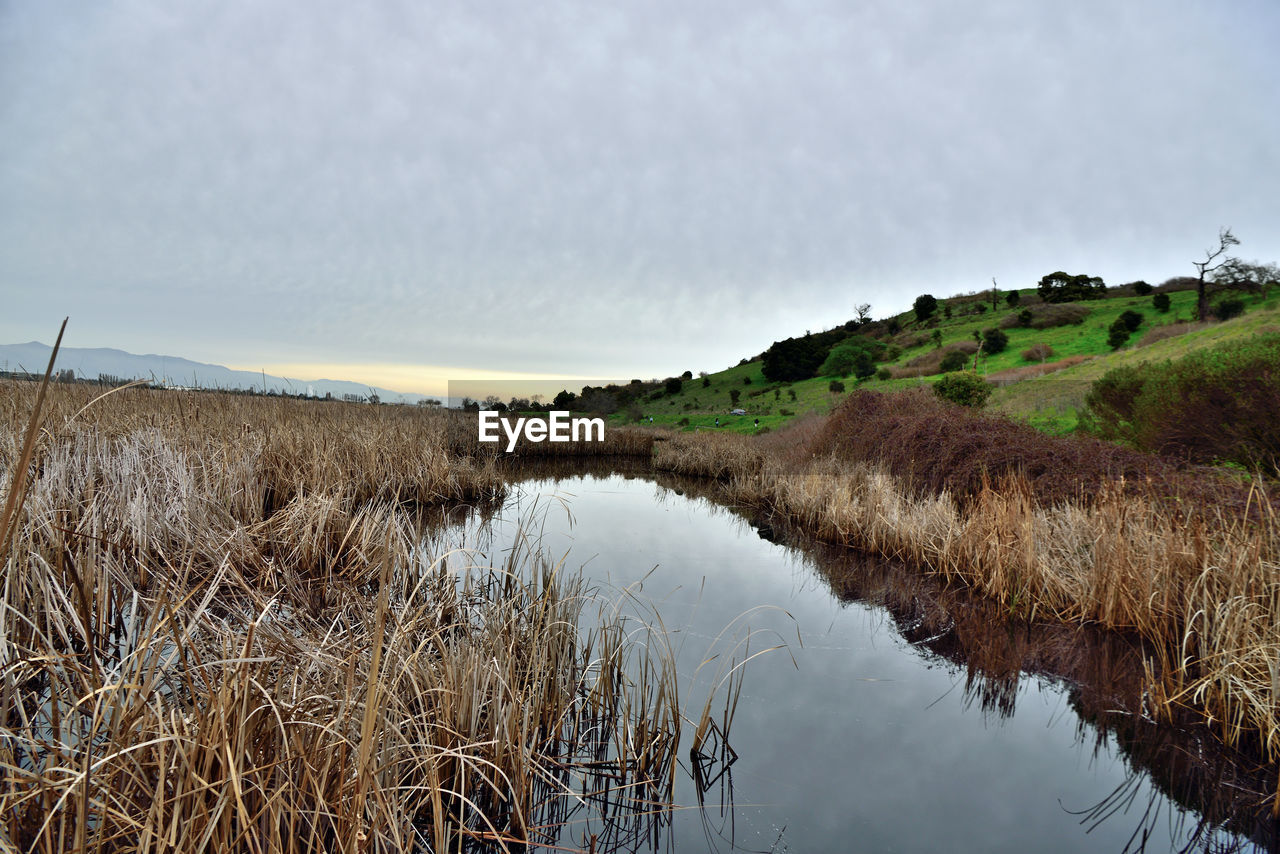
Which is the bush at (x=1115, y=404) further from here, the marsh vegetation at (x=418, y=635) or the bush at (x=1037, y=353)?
the bush at (x=1037, y=353)

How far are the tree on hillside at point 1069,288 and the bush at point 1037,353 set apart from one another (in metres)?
27.4

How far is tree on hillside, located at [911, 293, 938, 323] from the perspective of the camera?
60.1m

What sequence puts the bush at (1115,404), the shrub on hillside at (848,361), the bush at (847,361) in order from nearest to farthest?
1. the bush at (1115,404)
2. the shrub on hillside at (848,361)
3. the bush at (847,361)

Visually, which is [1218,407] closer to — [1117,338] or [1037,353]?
[1037,353]

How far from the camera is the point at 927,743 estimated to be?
420 centimetres

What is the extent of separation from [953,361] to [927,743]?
124ft

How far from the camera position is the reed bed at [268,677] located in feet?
5.99

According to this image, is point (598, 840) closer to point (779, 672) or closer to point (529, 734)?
point (529, 734)

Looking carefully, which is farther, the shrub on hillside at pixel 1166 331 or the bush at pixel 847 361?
the bush at pixel 847 361

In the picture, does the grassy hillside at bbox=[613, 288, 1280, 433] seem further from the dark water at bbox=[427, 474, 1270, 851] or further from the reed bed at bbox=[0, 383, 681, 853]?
the reed bed at bbox=[0, 383, 681, 853]

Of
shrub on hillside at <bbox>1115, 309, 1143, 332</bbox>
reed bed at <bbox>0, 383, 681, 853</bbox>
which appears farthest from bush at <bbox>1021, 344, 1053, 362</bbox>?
reed bed at <bbox>0, 383, 681, 853</bbox>

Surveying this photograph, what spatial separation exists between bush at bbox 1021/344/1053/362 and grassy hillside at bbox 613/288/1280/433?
0.68 feet

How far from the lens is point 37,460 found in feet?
19.4

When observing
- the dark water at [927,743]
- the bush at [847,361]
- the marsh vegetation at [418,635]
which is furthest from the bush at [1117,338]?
the dark water at [927,743]
